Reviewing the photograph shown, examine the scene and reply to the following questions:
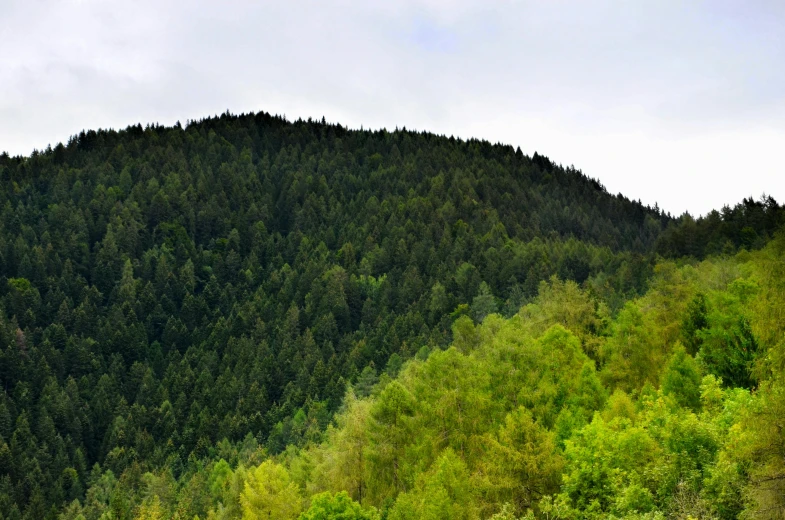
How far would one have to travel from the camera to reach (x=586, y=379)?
56938mm

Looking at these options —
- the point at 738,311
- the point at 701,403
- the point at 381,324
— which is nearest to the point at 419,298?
the point at 381,324

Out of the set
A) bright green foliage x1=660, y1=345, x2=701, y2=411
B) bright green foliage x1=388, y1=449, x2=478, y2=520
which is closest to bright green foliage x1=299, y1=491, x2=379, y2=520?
bright green foliage x1=388, y1=449, x2=478, y2=520

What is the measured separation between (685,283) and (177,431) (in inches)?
4395

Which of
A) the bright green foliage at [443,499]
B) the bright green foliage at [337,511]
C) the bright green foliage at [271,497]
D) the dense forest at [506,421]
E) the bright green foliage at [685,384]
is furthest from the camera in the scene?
the bright green foliage at [271,497]

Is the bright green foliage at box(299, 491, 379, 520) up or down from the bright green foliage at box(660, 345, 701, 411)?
down

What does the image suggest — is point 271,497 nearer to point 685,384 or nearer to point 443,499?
point 443,499

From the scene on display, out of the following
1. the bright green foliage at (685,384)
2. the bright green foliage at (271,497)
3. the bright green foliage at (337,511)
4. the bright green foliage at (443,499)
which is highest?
the bright green foliage at (685,384)

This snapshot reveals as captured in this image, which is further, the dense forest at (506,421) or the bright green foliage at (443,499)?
the bright green foliage at (443,499)

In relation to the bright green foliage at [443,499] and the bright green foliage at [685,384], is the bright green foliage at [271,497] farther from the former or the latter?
the bright green foliage at [685,384]

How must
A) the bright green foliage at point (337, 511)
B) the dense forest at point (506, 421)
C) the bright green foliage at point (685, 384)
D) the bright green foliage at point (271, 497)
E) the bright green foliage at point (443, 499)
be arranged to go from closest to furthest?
the dense forest at point (506, 421), the bright green foliage at point (443, 499), the bright green foliage at point (337, 511), the bright green foliage at point (685, 384), the bright green foliage at point (271, 497)

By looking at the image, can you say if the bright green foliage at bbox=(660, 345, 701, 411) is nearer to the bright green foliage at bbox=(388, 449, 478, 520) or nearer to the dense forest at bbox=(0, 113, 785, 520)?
the dense forest at bbox=(0, 113, 785, 520)

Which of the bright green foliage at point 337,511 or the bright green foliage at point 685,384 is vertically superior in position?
the bright green foliage at point 685,384

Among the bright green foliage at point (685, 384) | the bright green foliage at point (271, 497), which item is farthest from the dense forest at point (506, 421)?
the bright green foliage at point (271, 497)

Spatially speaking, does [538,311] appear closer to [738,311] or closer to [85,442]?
[738,311]
